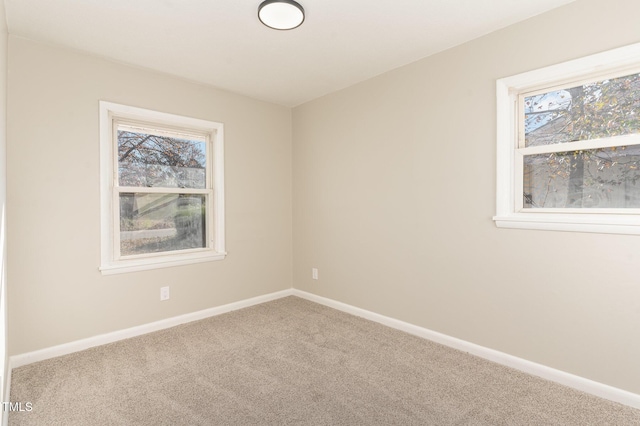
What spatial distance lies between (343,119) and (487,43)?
4.82 feet

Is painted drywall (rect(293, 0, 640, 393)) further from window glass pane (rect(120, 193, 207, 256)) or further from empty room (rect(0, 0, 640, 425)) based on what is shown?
window glass pane (rect(120, 193, 207, 256))

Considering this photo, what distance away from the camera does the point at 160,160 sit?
319 centimetres

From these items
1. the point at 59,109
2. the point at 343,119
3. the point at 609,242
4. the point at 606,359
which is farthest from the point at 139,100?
the point at 606,359

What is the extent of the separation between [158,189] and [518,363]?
3.25 m

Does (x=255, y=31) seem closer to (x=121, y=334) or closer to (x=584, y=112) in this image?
(x=584, y=112)

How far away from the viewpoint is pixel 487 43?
2418 mm

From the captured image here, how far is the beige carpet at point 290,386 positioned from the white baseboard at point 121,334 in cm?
8

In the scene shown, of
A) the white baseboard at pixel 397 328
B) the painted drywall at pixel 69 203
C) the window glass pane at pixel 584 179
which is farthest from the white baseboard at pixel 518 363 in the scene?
the painted drywall at pixel 69 203

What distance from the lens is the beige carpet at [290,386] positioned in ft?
5.98

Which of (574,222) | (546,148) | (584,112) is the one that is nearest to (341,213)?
(546,148)

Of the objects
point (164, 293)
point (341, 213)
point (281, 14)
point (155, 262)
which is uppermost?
point (281, 14)

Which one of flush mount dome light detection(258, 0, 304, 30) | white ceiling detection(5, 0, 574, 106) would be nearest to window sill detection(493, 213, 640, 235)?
white ceiling detection(5, 0, 574, 106)

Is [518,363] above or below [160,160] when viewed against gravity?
below

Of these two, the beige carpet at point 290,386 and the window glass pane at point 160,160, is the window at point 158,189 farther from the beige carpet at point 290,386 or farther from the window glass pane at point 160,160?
the beige carpet at point 290,386
